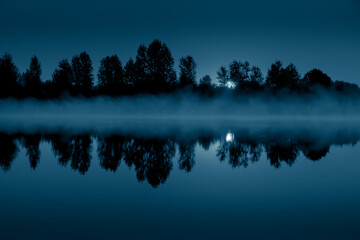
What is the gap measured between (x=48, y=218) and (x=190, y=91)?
75079 millimetres

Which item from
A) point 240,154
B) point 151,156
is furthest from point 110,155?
point 240,154

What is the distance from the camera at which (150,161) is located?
11.6 meters

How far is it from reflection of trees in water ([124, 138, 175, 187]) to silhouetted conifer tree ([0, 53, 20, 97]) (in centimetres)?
7974

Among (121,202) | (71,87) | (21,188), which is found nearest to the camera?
(121,202)

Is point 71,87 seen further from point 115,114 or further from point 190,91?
point 190,91

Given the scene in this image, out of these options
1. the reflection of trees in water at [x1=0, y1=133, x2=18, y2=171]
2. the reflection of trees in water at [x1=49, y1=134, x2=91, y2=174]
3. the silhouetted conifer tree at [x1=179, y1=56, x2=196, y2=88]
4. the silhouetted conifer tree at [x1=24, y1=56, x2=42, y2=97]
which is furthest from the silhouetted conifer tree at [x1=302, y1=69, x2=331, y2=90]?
the reflection of trees in water at [x1=0, y1=133, x2=18, y2=171]

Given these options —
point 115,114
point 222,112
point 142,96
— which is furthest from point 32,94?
point 222,112

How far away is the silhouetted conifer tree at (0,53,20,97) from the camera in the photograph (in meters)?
82.0

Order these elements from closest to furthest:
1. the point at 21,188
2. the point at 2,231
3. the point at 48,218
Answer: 1. the point at 2,231
2. the point at 48,218
3. the point at 21,188

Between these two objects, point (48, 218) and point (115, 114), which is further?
point (115, 114)

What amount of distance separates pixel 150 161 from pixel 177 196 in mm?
4272

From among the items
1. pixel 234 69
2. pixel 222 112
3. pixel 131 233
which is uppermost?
pixel 234 69

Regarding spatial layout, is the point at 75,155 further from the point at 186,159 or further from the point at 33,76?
the point at 33,76

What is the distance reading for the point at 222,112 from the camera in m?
81.1
